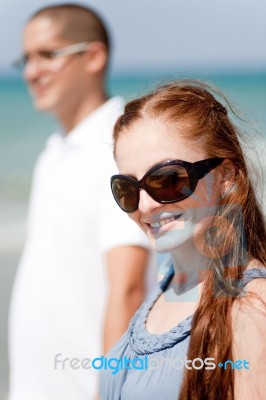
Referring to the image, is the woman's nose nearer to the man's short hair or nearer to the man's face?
the man's face

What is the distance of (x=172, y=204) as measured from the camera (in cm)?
135

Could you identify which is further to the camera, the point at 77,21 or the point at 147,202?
the point at 77,21

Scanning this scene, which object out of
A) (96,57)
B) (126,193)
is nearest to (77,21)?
(96,57)

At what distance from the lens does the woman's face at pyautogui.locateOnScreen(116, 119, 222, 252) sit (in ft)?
4.39

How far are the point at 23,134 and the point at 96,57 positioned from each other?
410 inches

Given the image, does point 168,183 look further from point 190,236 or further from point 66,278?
point 66,278

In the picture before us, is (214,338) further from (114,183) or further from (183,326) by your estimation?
(114,183)

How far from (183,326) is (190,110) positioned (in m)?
0.36

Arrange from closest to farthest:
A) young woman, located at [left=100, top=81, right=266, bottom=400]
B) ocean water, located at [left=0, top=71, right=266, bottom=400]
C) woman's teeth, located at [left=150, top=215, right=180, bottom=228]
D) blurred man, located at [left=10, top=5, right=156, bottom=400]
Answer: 1. young woman, located at [left=100, top=81, right=266, bottom=400]
2. woman's teeth, located at [left=150, top=215, right=180, bottom=228]
3. ocean water, located at [left=0, top=71, right=266, bottom=400]
4. blurred man, located at [left=10, top=5, right=156, bottom=400]

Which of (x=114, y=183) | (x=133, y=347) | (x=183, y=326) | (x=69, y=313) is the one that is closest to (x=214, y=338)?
(x=183, y=326)

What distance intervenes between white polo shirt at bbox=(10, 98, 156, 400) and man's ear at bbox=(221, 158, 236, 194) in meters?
0.72

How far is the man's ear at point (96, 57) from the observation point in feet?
9.05

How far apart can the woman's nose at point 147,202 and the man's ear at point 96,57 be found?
1.46 m

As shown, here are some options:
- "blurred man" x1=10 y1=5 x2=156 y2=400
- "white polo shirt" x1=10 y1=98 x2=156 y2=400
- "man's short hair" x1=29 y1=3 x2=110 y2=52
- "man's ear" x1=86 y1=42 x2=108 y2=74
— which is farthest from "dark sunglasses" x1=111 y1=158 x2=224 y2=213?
"man's short hair" x1=29 y1=3 x2=110 y2=52
